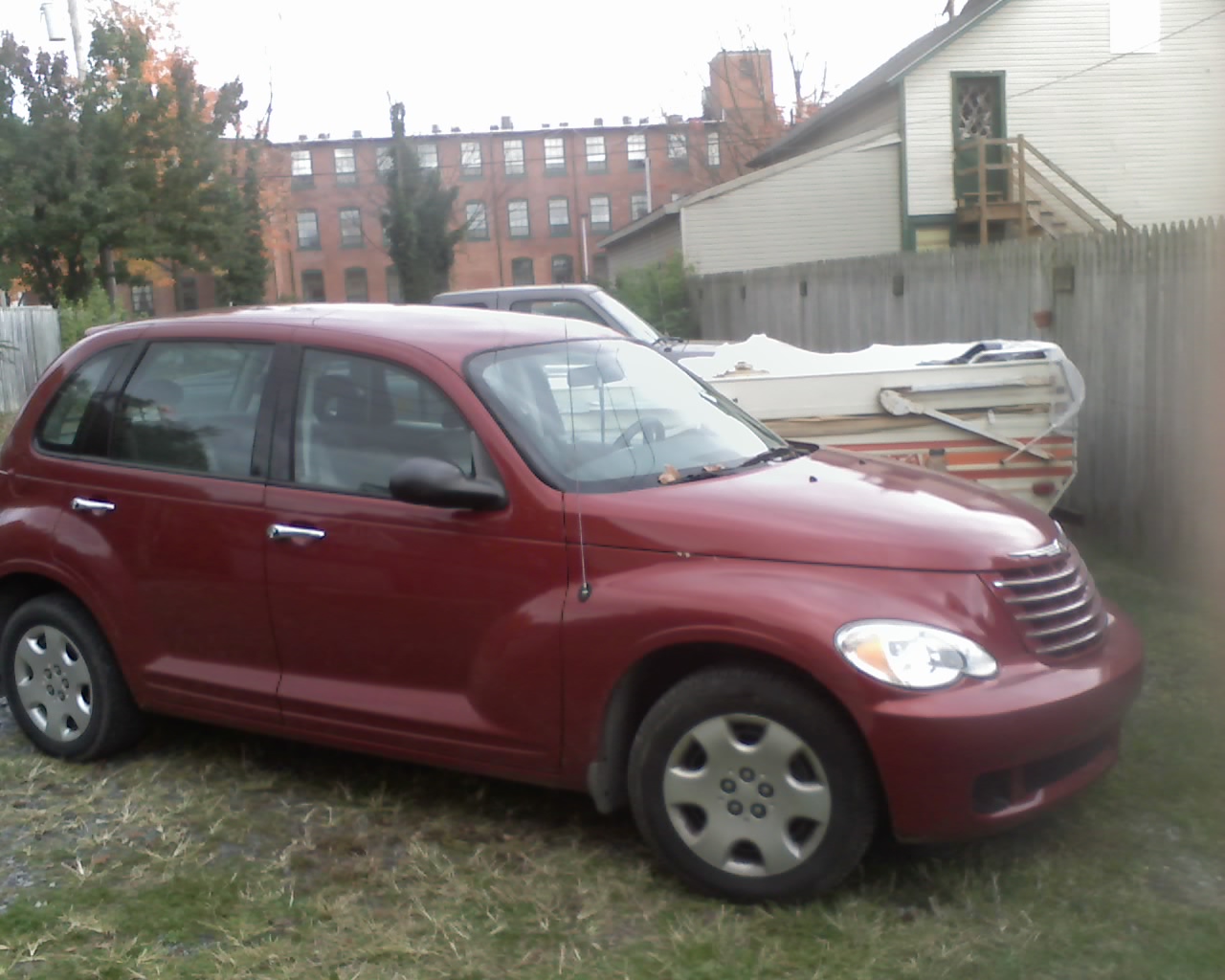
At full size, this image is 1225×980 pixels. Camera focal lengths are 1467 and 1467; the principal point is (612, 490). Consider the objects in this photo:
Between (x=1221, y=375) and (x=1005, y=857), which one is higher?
(x=1221, y=375)

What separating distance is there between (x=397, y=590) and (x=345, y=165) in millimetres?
60011

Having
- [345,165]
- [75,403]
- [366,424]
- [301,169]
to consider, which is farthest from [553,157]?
[366,424]

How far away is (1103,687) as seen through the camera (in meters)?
4.21

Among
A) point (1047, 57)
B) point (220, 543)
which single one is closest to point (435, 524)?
point (220, 543)

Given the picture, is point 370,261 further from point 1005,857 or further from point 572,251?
point 1005,857

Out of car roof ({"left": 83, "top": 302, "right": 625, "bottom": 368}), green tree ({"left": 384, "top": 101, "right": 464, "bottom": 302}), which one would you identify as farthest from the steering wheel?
green tree ({"left": 384, "top": 101, "right": 464, "bottom": 302})

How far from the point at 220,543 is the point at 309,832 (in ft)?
3.36

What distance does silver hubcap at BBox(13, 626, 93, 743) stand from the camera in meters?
5.50

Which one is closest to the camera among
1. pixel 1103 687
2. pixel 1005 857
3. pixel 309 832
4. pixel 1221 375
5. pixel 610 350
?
pixel 1103 687

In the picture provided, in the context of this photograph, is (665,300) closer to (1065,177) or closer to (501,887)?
(1065,177)

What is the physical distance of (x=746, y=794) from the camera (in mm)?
4109

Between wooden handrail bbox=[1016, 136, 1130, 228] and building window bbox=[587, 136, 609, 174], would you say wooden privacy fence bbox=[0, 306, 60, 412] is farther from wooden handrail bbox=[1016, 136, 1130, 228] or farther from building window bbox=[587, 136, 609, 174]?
building window bbox=[587, 136, 609, 174]

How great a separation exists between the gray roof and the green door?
3.57 ft

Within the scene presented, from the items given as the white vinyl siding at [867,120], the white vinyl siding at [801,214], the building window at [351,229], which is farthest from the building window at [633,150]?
the white vinyl siding at [801,214]
